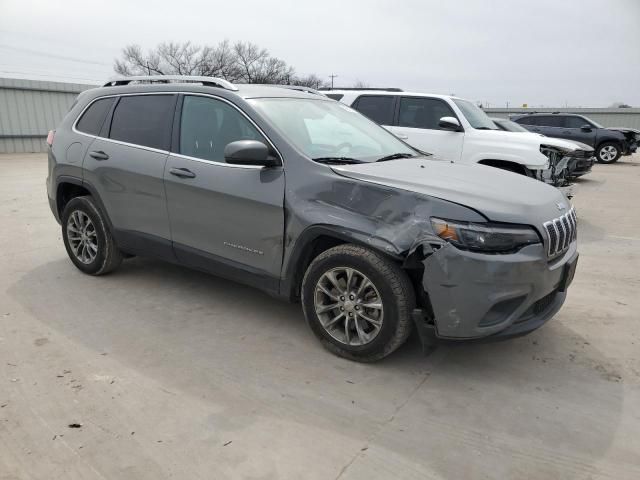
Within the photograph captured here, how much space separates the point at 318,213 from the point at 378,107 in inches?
234

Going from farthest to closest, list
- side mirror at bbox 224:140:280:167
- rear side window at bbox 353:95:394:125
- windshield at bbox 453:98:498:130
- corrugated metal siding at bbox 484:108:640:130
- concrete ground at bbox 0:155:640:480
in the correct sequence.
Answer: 1. corrugated metal siding at bbox 484:108:640:130
2. rear side window at bbox 353:95:394:125
3. windshield at bbox 453:98:498:130
4. side mirror at bbox 224:140:280:167
5. concrete ground at bbox 0:155:640:480

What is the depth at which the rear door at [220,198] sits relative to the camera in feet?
11.5

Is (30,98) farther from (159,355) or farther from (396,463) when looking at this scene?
(396,463)

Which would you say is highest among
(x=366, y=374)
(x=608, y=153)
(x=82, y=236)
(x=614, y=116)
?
(x=82, y=236)

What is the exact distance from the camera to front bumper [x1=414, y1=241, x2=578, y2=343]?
2.79 metres

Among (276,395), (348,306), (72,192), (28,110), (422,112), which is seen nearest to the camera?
(276,395)

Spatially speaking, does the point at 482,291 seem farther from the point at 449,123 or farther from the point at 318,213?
the point at 449,123

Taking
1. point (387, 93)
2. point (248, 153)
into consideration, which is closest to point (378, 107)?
point (387, 93)

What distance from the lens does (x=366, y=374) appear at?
3.19 metres

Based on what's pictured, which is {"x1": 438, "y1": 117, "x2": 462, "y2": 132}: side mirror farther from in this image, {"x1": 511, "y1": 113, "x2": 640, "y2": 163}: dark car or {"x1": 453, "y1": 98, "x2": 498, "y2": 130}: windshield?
{"x1": 511, "y1": 113, "x2": 640, "y2": 163}: dark car

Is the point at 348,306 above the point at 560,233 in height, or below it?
below

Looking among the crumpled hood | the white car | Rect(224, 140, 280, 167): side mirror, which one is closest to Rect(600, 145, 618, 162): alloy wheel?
the white car

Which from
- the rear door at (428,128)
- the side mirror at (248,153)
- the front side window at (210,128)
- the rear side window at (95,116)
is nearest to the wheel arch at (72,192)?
the rear side window at (95,116)

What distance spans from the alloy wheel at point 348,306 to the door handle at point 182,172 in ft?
4.43
